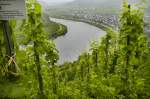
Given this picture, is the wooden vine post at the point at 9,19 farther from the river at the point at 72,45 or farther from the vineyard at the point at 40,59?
the river at the point at 72,45

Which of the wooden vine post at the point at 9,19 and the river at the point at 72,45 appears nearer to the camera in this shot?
the wooden vine post at the point at 9,19

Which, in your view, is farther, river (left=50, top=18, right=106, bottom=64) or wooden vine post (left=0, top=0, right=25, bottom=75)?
river (left=50, top=18, right=106, bottom=64)

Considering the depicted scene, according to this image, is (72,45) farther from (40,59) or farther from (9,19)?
(9,19)

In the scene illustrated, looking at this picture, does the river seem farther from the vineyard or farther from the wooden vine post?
the wooden vine post

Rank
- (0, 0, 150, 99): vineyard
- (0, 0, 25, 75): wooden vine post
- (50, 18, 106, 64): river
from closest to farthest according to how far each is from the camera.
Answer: (0, 0, 25, 75): wooden vine post → (0, 0, 150, 99): vineyard → (50, 18, 106, 64): river

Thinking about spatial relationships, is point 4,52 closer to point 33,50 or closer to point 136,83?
point 33,50

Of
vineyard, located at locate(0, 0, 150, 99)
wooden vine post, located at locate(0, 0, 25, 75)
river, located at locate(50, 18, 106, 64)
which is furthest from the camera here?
river, located at locate(50, 18, 106, 64)

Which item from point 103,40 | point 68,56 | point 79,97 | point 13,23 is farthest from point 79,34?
point 13,23

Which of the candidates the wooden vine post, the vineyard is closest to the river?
the vineyard

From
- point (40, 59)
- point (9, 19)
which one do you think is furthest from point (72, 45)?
point (9, 19)

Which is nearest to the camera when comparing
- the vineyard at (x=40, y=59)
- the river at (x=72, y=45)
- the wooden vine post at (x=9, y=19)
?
the wooden vine post at (x=9, y=19)

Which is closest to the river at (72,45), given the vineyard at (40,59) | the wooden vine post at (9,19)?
the vineyard at (40,59)
